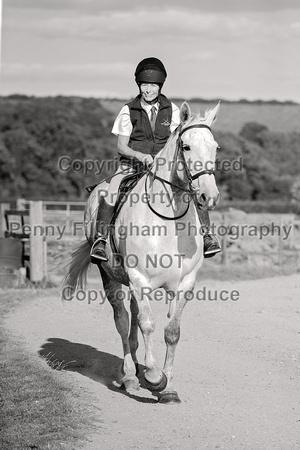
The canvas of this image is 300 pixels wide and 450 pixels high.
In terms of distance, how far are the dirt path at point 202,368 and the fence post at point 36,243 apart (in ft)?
4.35

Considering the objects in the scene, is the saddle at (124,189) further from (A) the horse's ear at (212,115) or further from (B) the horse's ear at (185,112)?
(A) the horse's ear at (212,115)

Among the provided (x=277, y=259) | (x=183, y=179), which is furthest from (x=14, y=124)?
(x=183, y=179)

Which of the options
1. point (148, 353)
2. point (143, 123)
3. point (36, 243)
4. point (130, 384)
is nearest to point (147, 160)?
point (143, 123)

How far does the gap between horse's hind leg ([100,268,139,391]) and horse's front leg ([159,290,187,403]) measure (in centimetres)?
52

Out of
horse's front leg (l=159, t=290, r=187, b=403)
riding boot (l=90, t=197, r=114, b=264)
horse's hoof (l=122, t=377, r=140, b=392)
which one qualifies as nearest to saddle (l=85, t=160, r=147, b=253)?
riding boot (l=90, t=197, r=114, b=264)

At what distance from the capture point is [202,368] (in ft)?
25.2

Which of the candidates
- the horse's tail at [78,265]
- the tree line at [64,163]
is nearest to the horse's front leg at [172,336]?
the horse's tail at [78,265]

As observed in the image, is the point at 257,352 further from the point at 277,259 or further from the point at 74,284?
the point at 277,259

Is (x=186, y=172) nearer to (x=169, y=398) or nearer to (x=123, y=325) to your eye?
(x=169, y=398)

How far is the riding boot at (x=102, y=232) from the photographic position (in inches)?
277

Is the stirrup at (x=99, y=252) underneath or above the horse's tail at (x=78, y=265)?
above

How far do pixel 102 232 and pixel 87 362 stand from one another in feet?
→ 6.11

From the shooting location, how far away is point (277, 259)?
2003 centimetres

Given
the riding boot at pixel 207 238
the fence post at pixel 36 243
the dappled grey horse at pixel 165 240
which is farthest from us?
the fence post at pixel 36 243
